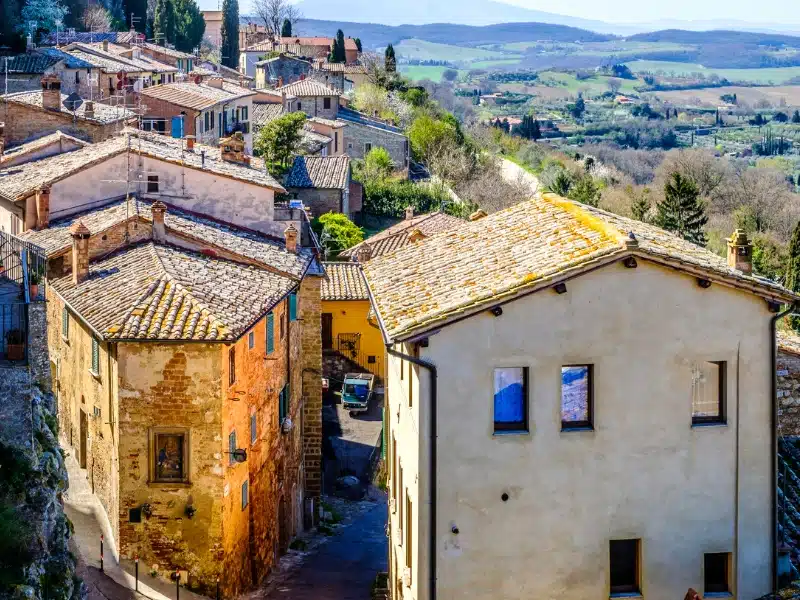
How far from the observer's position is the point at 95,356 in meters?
22.4

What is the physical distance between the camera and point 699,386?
48.7 feet

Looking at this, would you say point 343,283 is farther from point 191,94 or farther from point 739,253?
point 739,253

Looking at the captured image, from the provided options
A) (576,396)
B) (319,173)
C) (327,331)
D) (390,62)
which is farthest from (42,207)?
(390,62)

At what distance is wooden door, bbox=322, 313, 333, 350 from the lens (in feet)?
126

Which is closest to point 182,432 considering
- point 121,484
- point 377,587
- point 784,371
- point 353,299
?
point 121,484

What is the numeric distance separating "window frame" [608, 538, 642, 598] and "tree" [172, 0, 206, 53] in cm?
7880

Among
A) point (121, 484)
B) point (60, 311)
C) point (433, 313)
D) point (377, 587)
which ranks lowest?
point (377, 587)

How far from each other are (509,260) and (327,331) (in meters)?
23.3

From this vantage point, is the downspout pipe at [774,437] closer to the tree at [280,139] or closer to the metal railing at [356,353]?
the metal railing at [356,353]

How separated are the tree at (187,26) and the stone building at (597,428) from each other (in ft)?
257

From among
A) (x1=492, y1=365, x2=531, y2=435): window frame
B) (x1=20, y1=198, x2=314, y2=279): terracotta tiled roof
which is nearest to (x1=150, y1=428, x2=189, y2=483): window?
(x1=20, y1=198, x2=314, y2=279): terracotta tiled roof

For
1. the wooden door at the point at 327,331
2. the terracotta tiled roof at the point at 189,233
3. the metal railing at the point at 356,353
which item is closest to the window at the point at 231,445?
the terracotta tiled roof at the point at 189,233

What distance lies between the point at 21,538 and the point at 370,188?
44528 mm

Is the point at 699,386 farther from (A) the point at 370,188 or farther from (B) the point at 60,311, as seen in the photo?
(A) the point at 370,188
